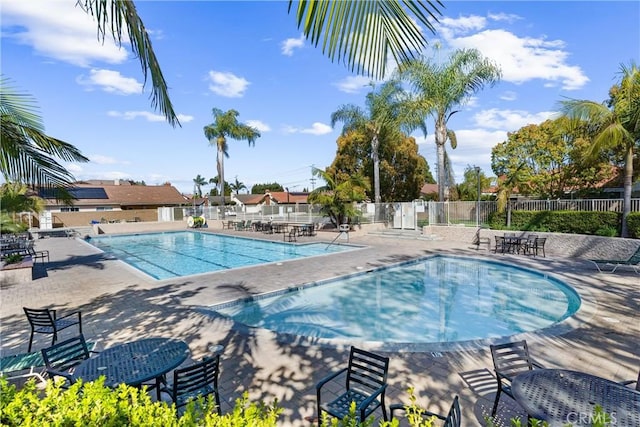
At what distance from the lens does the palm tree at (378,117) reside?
19848 millimetres

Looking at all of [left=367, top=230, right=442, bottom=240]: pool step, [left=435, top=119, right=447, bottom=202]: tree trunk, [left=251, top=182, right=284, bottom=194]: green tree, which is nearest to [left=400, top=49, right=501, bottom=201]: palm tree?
[left=435, top=119, right=447, bottom=202]: tree trunk

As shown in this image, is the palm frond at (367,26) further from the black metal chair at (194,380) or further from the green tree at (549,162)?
the green tree at (549,162)

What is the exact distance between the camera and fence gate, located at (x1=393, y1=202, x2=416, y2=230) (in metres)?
20.7

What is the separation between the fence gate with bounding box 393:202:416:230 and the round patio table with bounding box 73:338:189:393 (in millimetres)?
18263

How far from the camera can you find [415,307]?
28.8ft

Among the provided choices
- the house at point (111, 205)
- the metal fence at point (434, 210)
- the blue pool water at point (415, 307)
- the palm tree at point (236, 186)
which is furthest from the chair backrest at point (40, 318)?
the palm tree at point (236, 186)

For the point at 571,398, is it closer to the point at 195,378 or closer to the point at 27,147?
the point at 195,378

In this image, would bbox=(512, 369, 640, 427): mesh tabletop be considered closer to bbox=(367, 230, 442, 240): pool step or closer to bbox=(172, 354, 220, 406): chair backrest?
bbox=(172, 354, 220, 406): chair backrest

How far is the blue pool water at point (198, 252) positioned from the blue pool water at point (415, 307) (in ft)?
16.7

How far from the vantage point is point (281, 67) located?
15.2 ft

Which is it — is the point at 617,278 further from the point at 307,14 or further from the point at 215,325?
the point at 307,14

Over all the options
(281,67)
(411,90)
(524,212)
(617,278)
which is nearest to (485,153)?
(411,90)

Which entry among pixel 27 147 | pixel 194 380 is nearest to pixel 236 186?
pixel 27 147

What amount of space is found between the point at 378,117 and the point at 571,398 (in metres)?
22.6
